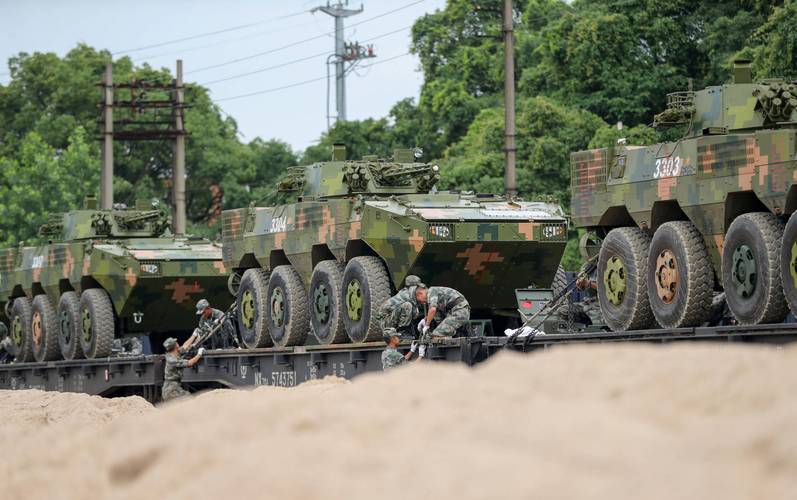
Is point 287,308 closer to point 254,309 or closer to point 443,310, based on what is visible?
point 254,309

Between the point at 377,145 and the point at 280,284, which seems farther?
the point at 377,145

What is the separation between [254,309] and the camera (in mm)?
21500

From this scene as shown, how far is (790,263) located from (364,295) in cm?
640

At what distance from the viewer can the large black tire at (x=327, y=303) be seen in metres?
19.0

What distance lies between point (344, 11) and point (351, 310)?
5086 centimetres

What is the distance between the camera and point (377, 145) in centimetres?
4694

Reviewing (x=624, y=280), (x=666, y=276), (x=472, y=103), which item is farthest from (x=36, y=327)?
(x=472, y=103)

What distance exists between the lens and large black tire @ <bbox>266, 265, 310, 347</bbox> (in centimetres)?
2014

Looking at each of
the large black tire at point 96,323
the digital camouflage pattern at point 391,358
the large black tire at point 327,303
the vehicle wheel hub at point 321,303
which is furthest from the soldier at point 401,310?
the large black tire at point 96,323

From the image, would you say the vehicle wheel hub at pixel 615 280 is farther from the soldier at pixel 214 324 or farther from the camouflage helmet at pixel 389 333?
the soldier at pixel 214 324

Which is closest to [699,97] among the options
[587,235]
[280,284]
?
[587,235]

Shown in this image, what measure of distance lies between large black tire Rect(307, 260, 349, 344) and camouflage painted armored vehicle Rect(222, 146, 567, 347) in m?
0.01

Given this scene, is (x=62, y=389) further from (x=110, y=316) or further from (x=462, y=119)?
(x=462, y=119)

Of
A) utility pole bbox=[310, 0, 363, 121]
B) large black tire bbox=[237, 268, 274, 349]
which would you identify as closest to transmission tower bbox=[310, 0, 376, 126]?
utility pole bbox=[310, 0, 363, 121]
